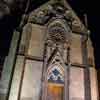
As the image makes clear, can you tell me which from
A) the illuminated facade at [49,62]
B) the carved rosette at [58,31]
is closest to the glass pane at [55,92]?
the illuminated facade at [49,62]

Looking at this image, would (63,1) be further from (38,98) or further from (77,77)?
(38,98)

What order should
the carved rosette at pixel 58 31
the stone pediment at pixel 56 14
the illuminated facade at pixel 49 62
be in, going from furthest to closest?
the stone pediment at pixel 56 14 < the carved rosette at pixel 58 31 < the illuminated facade at pixel 49 62

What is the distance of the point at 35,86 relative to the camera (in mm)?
11672

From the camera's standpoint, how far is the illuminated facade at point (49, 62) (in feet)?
38.1

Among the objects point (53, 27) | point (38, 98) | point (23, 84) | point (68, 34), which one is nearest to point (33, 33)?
point (53, 27)

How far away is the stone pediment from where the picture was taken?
1497 cm

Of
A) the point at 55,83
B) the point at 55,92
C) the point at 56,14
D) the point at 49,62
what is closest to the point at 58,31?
the point at 56,14

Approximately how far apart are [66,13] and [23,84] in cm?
853

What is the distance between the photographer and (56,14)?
1581cm

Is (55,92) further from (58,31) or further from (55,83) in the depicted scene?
(58,31)

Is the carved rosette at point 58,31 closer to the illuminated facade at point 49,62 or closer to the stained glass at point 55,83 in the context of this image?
the illuminated facade at point 49,62

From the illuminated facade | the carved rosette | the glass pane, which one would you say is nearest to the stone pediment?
the illuminated facade

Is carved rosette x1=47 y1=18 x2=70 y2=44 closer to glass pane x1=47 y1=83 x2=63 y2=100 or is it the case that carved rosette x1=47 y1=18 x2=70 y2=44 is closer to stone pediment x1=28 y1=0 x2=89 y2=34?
stone pediment x1=28 y1=0 x2=89 y2=34

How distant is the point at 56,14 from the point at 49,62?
5375mm
